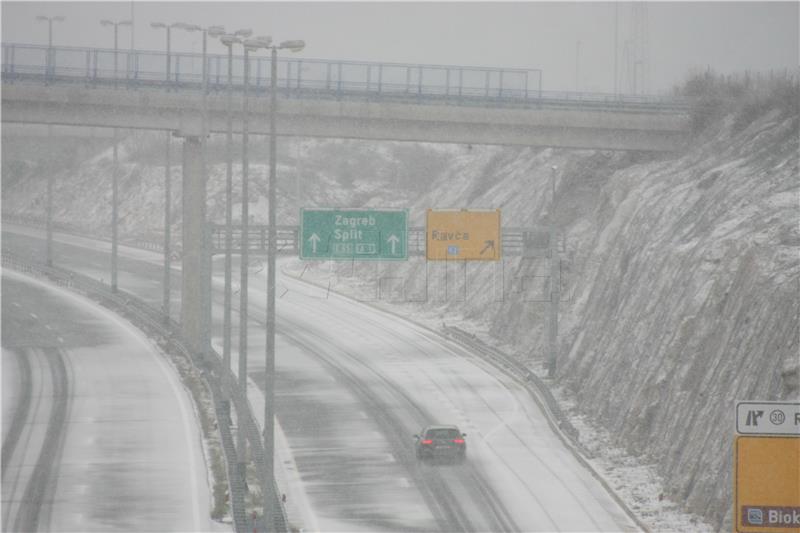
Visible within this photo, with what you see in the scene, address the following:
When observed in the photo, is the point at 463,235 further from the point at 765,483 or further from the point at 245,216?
the point at 765,483

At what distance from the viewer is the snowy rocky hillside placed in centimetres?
3669

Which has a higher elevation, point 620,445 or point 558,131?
point 558,131

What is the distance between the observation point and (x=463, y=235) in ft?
169

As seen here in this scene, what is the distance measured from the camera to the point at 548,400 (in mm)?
48688

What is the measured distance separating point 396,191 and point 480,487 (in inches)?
3514

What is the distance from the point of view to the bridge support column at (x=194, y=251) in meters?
54.4

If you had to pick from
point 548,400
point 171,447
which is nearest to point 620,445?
point 548,400

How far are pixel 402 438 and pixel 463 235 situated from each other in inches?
397

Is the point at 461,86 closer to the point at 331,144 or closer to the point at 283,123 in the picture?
the point at 283,123

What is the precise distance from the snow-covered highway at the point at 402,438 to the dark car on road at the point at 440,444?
16.3 inches

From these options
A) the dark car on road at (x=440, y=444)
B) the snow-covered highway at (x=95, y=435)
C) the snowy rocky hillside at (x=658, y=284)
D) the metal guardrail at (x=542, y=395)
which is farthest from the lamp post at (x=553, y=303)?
the snow-covered highway at (x=95, y=435)

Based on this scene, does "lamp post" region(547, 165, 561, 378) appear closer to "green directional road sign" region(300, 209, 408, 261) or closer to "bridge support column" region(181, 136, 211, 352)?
"green directional road sign" region(300, 209, 408, 261)

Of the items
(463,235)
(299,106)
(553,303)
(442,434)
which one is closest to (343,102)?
(299,106)

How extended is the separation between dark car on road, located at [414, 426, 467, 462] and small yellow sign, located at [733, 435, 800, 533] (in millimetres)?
30034
